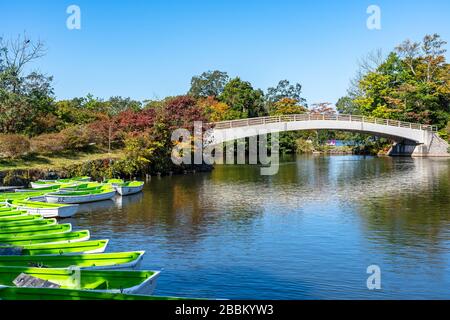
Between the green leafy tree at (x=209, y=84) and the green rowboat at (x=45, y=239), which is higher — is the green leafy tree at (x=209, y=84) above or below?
above

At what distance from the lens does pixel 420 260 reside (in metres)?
13.7

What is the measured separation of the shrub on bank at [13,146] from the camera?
31.0m

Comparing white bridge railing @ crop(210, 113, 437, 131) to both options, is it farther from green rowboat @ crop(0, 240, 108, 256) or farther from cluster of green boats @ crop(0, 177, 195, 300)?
green rowboat @ crop(0, 240, 108, 256)

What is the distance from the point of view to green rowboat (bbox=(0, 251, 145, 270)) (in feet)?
35.4

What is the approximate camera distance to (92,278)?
373 inches

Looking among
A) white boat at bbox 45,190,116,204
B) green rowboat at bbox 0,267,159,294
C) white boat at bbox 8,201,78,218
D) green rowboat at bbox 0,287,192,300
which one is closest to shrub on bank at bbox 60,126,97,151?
white boat at bbox 45,190,116,204

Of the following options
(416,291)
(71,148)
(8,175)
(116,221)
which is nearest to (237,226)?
(116,221)

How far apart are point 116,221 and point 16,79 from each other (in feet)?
74.4

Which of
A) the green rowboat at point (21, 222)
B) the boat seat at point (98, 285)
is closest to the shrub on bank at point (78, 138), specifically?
the green rowboat at point (21, 222)

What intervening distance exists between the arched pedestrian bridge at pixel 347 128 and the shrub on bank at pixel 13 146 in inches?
791

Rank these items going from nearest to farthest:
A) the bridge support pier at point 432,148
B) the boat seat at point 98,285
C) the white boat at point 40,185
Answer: the boat seat at point 98,285, the white boat at point 40,185, the bridge support pier at point 432,148

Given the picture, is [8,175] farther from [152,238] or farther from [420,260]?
[420,260]

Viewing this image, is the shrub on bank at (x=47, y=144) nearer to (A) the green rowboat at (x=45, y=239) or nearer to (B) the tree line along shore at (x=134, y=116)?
(B) the tree line along shore at (x=134, y=116)

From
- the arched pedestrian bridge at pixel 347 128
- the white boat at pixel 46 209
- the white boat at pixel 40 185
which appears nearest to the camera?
the white boat at pixel 46 209
